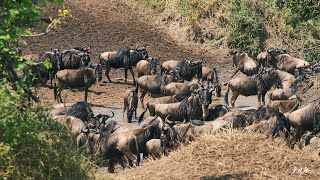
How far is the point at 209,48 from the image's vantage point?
3600 cm

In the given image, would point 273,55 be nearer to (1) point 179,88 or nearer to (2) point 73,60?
(1) point 179,88

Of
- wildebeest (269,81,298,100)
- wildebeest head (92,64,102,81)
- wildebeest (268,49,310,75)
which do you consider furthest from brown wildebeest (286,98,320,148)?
wildebeest head (92,64,102,81)

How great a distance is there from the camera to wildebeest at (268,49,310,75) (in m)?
29.8

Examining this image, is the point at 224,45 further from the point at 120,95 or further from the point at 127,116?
the point at 127,116

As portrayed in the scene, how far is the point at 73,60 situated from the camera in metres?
29.7

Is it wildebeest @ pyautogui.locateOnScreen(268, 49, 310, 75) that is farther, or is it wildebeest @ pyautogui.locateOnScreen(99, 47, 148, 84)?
wildebeest @ pyautogui.locateOnScreen(99, 47, 148, 84)

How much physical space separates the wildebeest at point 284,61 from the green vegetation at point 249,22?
9.13 ft

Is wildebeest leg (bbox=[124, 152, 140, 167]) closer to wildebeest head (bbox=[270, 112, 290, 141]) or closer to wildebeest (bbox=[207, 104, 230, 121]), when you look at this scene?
wildebeest head (bbox=[270, 112, 290, 141])

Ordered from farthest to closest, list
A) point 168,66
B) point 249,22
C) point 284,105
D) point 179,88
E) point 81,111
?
point 249,22 < point 168,66 < point 179,88 < point 81,111 < point 284,105

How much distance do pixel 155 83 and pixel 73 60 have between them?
4.84 m

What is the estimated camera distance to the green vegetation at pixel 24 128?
10.6 metres

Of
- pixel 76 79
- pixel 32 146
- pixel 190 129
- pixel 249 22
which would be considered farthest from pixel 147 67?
pixel 32 146

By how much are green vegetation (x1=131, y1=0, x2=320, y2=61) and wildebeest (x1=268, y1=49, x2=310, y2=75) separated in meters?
2.78

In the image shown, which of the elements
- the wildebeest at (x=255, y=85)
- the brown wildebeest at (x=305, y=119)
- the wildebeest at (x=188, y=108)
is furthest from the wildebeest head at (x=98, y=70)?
the brown wildebeest at (x=305, y=119)
